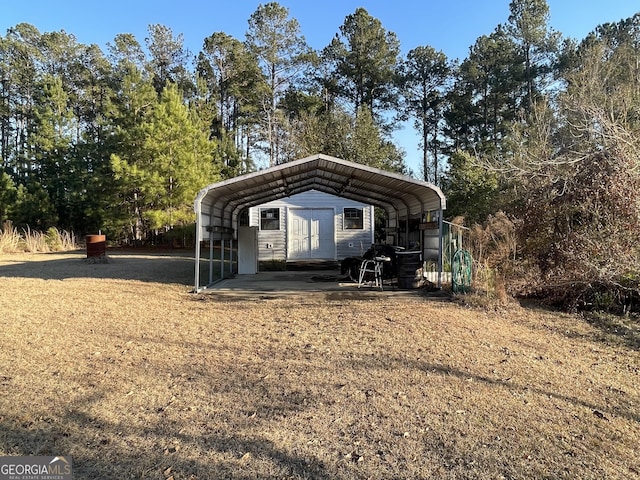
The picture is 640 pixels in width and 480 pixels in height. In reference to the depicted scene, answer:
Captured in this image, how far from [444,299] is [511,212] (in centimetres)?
248

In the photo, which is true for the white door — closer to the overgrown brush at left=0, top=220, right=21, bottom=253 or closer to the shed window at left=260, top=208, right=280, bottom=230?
the shed window at left=260, top=208, right=280, bottom=230

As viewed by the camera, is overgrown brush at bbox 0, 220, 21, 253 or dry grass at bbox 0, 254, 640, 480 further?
overgrown brush at bbox 0, 220, 21, 253

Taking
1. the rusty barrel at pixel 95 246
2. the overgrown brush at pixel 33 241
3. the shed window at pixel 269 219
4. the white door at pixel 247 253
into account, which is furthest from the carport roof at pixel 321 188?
the overgrown brush at pixel 33 241

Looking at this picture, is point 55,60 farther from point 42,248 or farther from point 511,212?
point 511,212

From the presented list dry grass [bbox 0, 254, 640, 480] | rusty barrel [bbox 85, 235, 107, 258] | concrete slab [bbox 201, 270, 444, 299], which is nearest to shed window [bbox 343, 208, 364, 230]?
concrete slab [bbox 201, 270, 444, 299]

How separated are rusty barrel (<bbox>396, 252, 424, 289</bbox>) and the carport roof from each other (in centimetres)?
125

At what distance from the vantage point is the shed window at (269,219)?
15898 mm

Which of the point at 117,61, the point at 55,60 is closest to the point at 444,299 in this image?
A: the point at 117,61

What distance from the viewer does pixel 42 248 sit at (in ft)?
69.7

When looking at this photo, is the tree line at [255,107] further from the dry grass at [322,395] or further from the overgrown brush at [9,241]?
the dry grass at [322,395]

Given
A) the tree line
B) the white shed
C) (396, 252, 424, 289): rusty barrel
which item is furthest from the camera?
the tree line

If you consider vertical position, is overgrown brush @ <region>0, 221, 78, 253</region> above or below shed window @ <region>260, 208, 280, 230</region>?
below

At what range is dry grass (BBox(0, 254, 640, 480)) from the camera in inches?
Result: 103

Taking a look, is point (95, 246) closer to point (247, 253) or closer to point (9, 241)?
point (247, 253)
